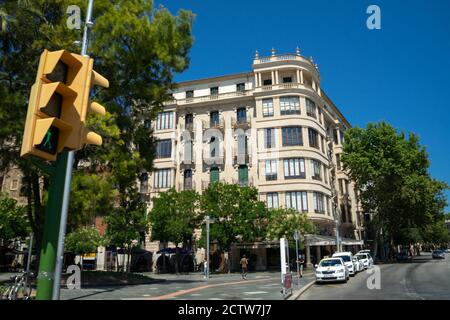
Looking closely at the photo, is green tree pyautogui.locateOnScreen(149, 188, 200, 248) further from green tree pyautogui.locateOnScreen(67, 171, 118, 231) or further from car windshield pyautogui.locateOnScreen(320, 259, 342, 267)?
green tree pyautogui.locateOnScreen(67, 171, 118, 231)

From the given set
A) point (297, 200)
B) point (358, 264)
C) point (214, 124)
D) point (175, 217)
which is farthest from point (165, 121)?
point (358, 264)

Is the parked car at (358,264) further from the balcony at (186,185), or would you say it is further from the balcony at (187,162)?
the balcony at (187,162)

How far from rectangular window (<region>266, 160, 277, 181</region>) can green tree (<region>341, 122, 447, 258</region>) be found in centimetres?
1128

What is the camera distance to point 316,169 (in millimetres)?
Answer: 44094

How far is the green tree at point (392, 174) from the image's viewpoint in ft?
148

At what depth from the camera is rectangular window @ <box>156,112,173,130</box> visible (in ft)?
159

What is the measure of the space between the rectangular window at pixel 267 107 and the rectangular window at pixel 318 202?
10.7m

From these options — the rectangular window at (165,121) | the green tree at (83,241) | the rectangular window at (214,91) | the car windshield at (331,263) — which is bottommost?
the car windshield at (331,263)

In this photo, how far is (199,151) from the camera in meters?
47.2

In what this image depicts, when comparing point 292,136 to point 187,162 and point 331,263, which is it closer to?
point 187,162

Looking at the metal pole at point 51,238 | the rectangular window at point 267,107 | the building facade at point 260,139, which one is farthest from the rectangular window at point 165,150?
the metal pole at point 51,238

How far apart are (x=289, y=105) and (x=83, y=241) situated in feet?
89.5
